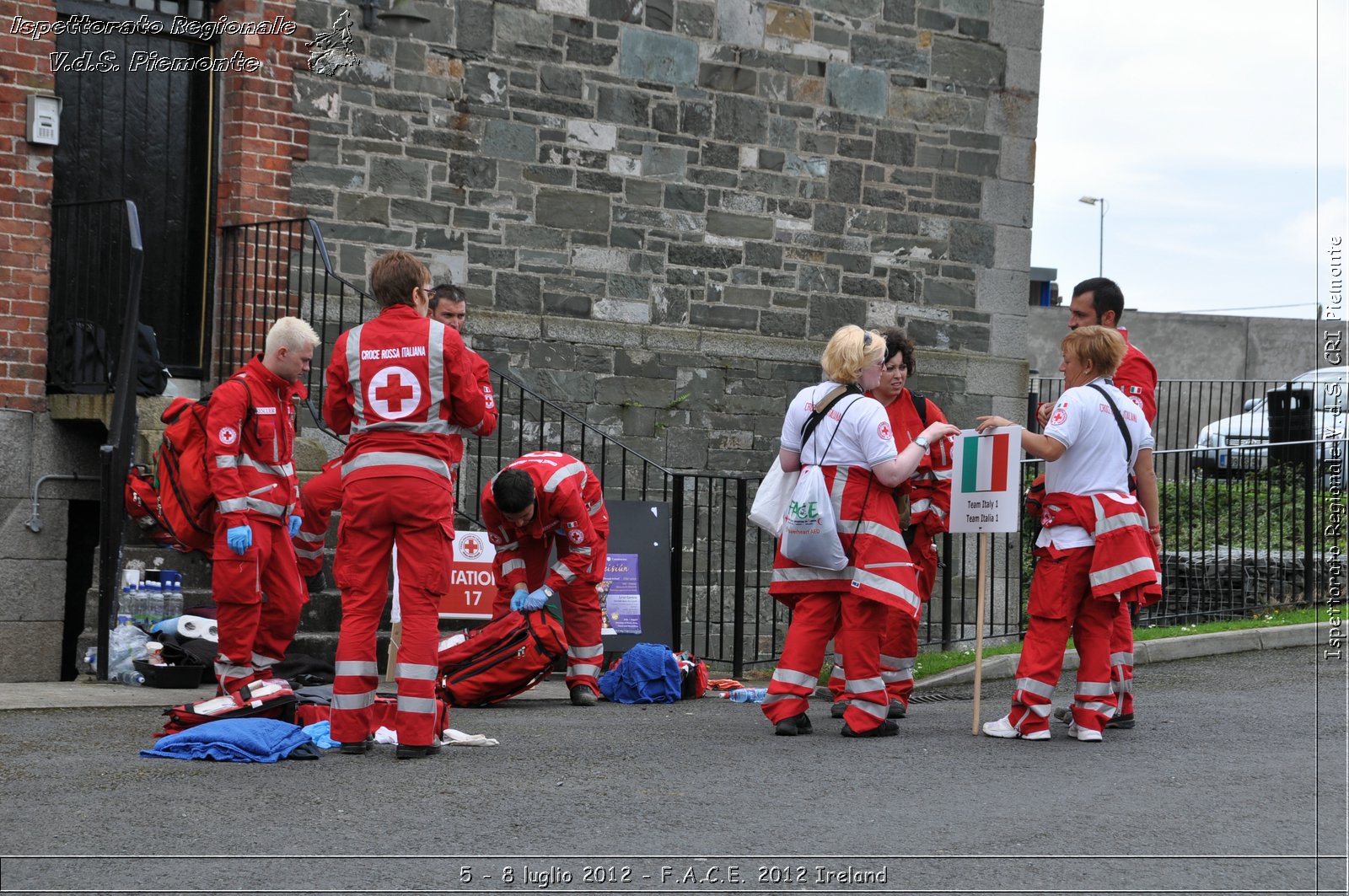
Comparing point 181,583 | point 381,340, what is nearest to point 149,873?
point 381,340

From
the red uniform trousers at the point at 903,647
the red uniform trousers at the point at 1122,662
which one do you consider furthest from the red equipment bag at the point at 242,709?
the red uniform trousers at the point at 1122,662

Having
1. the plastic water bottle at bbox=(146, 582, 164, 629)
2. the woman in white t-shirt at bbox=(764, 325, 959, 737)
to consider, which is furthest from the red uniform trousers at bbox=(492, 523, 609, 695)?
the plastic water bottle at bbox=(146, 582, 164, 629)

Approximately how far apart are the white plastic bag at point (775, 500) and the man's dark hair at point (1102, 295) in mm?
1762

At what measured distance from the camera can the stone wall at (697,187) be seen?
11773 mm

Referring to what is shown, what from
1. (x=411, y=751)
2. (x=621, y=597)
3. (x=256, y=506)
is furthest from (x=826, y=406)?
(x=621, y=597)

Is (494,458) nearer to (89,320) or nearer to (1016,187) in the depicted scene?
(89,320)

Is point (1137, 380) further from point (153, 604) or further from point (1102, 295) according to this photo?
point (153, 604)

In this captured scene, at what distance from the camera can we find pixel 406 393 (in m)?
6.50

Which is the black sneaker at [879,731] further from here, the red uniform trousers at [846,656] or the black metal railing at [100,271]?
the black metal railing at [100,271]

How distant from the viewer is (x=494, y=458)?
1197cm

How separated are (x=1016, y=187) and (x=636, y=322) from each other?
13.2 feet

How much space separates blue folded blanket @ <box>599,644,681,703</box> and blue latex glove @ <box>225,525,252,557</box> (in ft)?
8.60

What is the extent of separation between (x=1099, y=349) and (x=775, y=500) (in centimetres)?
164

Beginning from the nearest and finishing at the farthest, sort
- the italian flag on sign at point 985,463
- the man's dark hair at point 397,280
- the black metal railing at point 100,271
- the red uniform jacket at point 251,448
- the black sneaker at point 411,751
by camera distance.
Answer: the black sneaker at point 411,751, the man's dark hair at point 397,280, the red uniform jacket at point 251,448, the italian flag on sign at point 985,463, the black metal railing at point 100,271
